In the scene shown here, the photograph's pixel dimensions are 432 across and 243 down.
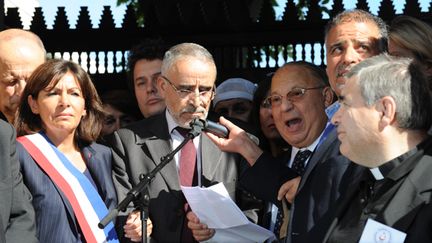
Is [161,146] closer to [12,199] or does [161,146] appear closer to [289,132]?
[289,132]

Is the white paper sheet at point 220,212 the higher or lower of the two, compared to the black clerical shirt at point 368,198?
lower

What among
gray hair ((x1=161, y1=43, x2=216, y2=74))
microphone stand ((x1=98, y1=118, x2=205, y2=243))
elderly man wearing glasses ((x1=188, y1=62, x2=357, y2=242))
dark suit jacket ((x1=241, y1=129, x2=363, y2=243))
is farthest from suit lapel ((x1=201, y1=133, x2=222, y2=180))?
dark suit jacket ((x1=241, y1=129, x2=363, y2=243))

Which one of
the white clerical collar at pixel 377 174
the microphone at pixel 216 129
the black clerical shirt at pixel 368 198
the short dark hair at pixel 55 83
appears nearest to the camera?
the black clerical shirt at pixel 368 198

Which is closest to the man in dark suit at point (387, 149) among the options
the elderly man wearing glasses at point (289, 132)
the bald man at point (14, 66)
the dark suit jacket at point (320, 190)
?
the dark suit jacket at point (320, 190)

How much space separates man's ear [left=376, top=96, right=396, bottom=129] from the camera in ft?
10.5

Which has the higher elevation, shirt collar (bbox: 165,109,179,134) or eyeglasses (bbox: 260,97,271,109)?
eyeglasses (bbox: 260,97,271,109)

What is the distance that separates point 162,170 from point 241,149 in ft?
1.77

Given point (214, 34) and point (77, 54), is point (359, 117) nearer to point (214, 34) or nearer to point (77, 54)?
point (214, 34)

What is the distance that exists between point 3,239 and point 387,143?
178 centimetres

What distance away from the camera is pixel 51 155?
4625 millimetres

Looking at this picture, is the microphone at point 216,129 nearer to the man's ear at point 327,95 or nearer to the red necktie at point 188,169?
the red necktie at point 188,169

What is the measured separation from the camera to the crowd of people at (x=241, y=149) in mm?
3242

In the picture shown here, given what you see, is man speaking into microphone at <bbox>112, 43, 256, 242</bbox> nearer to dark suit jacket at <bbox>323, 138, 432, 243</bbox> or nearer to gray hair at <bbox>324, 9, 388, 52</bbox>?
gray hair at <bbox>324, 9, 388, 52</bbox>

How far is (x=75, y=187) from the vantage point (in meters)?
4.55
